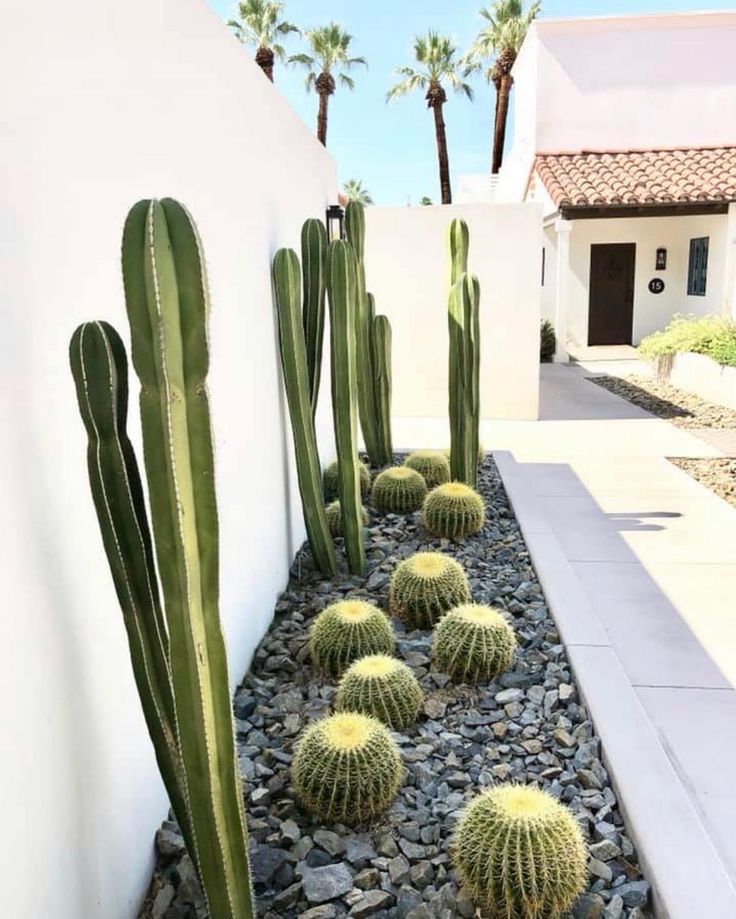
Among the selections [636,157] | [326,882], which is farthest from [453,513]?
[636,157]

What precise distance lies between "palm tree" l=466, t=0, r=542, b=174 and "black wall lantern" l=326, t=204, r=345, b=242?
17459 millimetres

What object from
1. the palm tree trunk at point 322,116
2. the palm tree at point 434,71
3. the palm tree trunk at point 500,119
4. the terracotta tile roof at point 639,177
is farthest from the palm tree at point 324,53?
the terracotta tile roof at point 639,177

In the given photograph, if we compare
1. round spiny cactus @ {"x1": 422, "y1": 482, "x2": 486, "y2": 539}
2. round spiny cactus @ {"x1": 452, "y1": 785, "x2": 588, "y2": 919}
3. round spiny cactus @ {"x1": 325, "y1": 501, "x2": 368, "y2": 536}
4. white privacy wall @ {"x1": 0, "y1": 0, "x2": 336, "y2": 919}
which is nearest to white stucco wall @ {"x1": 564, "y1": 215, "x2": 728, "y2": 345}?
round spiny cactus @ {"x1": 422, "y1": 482, "x2": 486, "y2": 539}

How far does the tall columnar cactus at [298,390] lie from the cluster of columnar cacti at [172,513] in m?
2.50

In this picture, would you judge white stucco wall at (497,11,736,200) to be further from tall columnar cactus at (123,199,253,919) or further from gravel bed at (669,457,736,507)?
tall columnar cactus at (123,199,253,919)

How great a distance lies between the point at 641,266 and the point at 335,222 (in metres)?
12.0

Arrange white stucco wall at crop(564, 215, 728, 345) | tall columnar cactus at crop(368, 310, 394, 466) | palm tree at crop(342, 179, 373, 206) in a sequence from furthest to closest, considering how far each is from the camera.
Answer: palm tree at crop(342, 179, 373, 206) < white stucco wall at crop(564, 215, 728, 345) < tall columnar cactus at crop(368, 310, 394, 466)

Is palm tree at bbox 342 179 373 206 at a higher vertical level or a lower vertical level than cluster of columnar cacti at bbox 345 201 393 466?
higher

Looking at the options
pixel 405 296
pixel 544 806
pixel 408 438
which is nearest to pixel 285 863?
pixel 544 806

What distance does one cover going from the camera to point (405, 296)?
9.98 m

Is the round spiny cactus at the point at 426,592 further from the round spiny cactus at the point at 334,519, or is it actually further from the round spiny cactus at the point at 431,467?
the round spiny cactus at the point at 431,467

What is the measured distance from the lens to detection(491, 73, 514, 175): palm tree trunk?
73.4 ft

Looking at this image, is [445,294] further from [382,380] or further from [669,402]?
[382,380]

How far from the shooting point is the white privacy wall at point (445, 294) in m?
9.69
